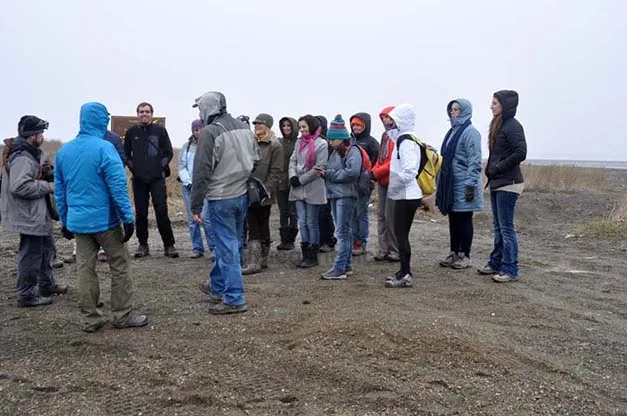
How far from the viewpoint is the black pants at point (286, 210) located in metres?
8.13

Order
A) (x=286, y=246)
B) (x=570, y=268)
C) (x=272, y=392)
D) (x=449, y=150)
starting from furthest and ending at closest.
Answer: (x=286, y=246), (x=570, y=268), (x=449, y=150), (x=272, y=392)

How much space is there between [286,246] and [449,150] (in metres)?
2.86

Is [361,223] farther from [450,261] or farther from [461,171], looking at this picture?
[461,171]

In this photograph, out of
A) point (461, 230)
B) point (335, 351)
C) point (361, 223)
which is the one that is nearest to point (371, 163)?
point (361, 223)

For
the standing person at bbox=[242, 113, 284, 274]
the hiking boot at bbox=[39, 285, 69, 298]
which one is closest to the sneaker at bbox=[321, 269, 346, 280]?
the standing person at bbox=[242, 113, 284, 274]

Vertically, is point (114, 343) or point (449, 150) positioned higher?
point (449, 150)

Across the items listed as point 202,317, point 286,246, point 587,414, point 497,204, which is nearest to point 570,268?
point 497,204

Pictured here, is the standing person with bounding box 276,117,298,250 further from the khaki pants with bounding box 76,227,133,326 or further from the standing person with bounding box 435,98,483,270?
the khaki pants with bounding box 76,227,133,326

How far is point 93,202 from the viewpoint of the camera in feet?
15.0

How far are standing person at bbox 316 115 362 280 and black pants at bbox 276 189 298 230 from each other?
1.58 metres

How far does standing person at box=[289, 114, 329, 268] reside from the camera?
6793 mm

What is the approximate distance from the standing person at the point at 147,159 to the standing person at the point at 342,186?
2278 millimetres

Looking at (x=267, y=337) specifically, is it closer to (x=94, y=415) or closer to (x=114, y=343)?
(x=114, y=343)

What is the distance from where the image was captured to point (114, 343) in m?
4.48
